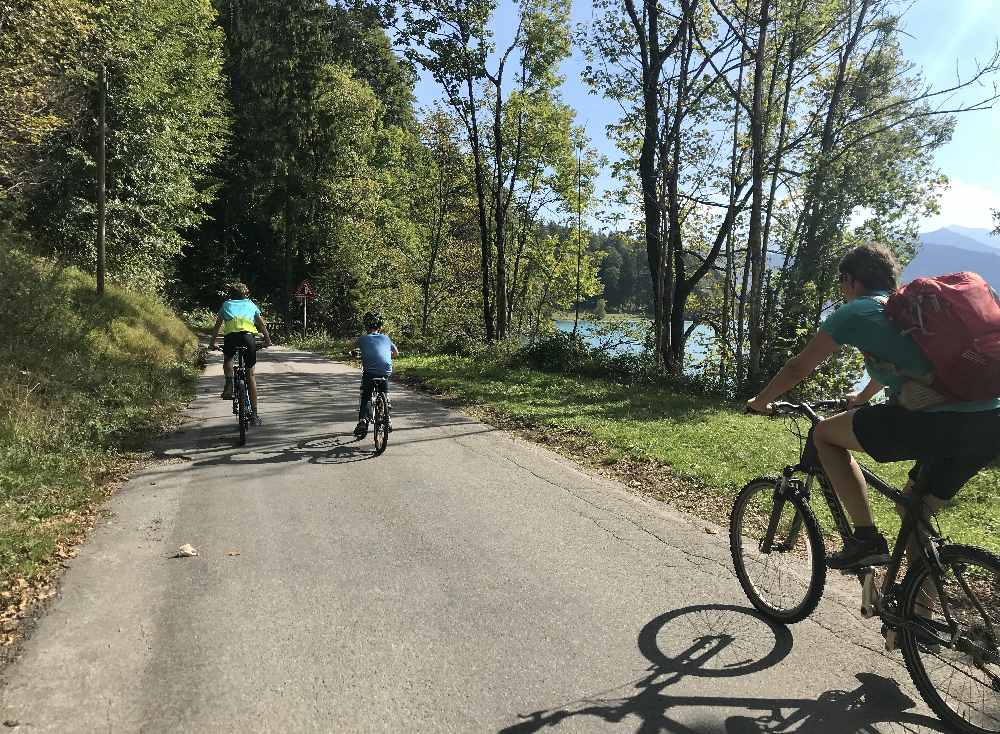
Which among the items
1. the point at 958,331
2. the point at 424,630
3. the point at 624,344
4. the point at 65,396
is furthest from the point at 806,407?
the point at 624,344

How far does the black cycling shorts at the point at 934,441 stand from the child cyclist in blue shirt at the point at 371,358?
6.23m

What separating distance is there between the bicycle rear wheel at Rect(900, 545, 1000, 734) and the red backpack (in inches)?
28.8

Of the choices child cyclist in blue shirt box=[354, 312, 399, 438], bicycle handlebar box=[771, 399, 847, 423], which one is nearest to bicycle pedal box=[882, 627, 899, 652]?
bicycle handlebar box=[771, 399, 847, 423]

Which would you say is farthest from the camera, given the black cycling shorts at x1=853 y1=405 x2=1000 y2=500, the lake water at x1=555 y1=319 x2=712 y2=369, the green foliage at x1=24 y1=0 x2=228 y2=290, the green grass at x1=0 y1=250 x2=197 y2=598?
the lake water at x1=555 y1=319 x2=712 y2=369

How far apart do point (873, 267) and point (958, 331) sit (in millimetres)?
628

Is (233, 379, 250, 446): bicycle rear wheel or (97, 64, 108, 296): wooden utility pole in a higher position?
(97, 64, 108, 296): wooden utility pole

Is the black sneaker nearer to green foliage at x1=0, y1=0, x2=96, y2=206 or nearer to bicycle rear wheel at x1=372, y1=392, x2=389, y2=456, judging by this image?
bicycle rear wheel at x1=372, y1=392, x2=389, y2=456

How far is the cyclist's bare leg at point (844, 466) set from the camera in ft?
10.6

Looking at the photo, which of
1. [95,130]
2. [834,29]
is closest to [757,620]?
[834,29]

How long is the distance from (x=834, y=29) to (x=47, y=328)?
20.2m

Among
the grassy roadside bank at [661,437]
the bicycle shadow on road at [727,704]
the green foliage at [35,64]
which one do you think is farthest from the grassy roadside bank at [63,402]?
A: the grassy roadside bank at [661,437]

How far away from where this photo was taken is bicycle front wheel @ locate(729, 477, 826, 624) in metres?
3.61

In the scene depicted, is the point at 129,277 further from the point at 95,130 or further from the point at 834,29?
the point at 834,29

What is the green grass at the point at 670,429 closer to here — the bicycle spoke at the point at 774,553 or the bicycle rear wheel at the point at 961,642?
the bicycle spoke at the point at 774,553
